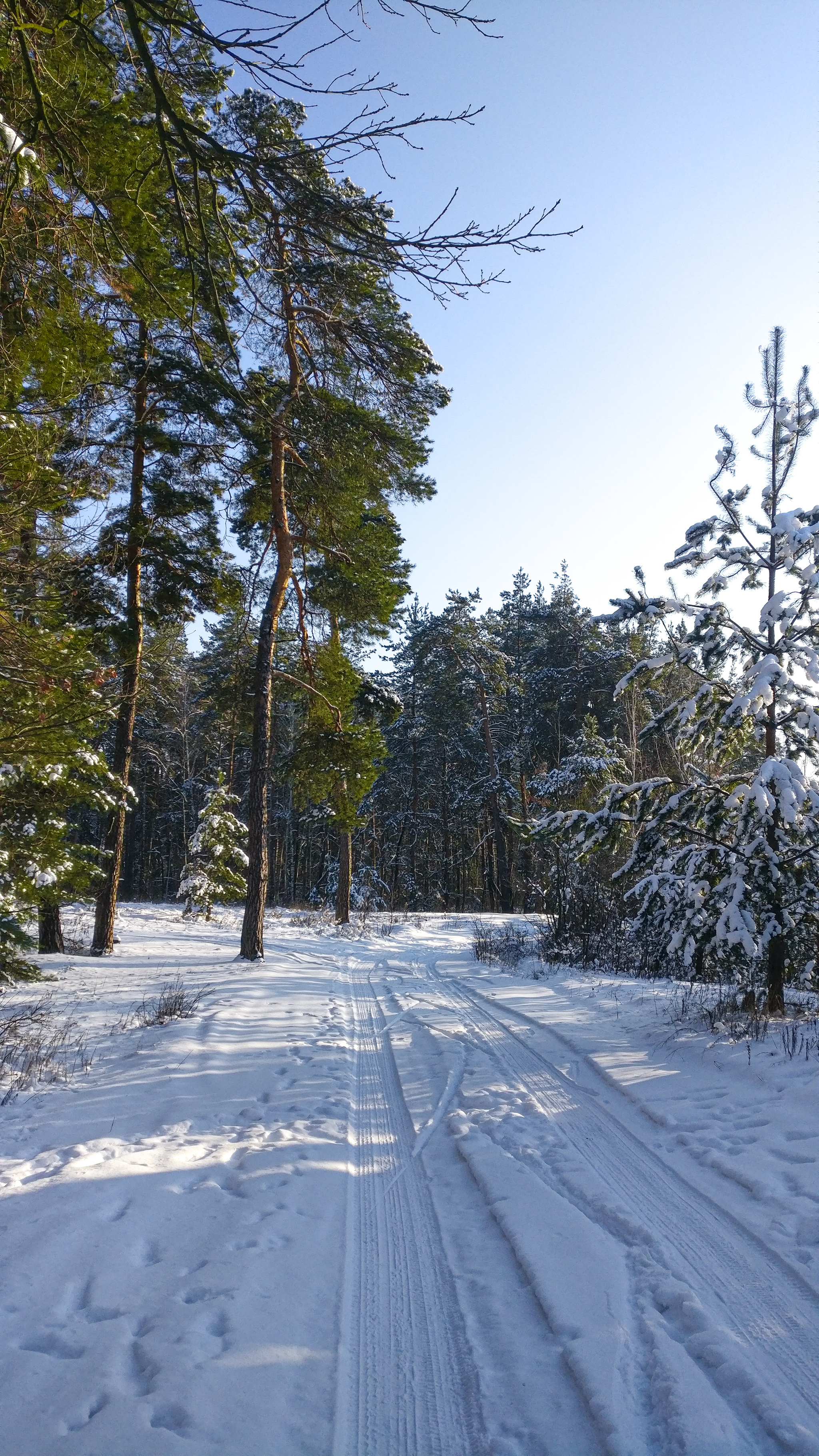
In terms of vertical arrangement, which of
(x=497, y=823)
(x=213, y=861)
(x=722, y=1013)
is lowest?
(x=722, y=1013)

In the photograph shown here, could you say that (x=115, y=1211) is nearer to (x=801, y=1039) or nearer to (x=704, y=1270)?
(x=704, y=1270)

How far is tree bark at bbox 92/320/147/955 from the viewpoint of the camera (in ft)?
38.5

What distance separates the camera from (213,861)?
2105 centimetres

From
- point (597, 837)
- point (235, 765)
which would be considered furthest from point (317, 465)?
point (235, 765)

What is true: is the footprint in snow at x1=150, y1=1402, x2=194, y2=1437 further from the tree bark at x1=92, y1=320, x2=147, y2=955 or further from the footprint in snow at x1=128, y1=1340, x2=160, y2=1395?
the tree bark at x1=92, y1=320, x2=147, y2=955

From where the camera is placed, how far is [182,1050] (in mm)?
5969

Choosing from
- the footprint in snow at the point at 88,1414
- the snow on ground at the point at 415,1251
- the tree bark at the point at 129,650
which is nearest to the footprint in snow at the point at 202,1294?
the snow on ground at the point at 415,1251

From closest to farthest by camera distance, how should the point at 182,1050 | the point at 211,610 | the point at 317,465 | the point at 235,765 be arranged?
the point at 182,1050, the point at 317,465, the point at 211,610, the point at 235,765

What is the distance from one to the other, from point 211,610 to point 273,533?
7.82ft

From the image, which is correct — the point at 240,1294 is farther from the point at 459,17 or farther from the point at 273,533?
the point at 273,533

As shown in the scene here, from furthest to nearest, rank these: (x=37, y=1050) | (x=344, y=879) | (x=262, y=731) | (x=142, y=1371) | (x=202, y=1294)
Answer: (x=344, y=879) → (x=262, y=731) → (x=37, y=1050) → (x=202, y=1294) → (x=142, y=1371)

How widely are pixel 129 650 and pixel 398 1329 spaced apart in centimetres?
1093

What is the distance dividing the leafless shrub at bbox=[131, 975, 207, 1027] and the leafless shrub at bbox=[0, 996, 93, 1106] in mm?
650

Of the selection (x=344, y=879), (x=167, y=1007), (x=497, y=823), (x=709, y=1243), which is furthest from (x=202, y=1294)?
(x=497, y=823)
